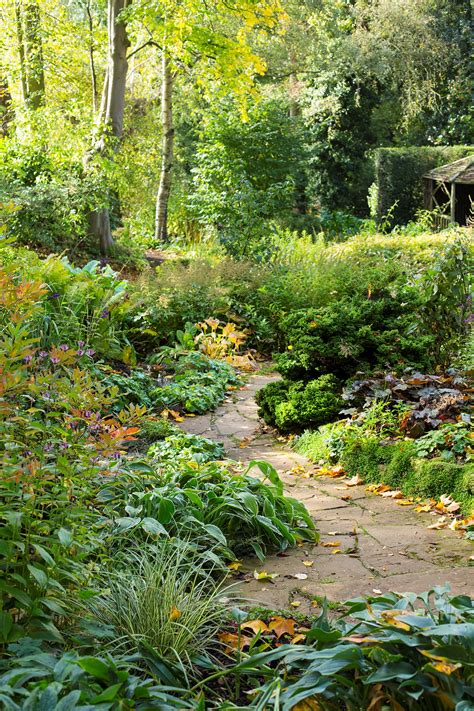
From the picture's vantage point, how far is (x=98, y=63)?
19609 millimetres

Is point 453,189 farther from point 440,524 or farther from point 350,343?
point 440,524

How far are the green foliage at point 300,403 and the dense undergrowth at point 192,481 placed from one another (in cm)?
2

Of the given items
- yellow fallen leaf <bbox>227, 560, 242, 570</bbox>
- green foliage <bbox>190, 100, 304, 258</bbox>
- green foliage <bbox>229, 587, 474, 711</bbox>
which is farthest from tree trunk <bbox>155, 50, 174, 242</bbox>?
green foliage <bbox>229, 587, 474, 711</bbox>

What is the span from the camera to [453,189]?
18.0m

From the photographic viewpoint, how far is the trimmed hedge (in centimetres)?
2117

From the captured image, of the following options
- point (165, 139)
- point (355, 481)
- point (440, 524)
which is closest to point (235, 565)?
point (440, 524)

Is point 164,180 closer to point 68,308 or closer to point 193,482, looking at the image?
point 68,308

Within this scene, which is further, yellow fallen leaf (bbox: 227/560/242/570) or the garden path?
yellow fallen leaf (bbox: 227/560/242/570)

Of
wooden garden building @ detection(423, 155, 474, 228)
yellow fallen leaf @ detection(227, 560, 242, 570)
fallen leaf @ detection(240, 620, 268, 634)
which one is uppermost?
wooden garden building @ detection(423, 155, 474, 228)

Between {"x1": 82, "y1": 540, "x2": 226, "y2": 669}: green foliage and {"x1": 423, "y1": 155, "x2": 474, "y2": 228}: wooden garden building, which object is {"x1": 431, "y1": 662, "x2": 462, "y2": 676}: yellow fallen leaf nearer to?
{"x1": 82, "y1": 540, "x2": 226, "y2": 669}: green foliage

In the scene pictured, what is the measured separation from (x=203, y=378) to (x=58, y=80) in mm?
12809

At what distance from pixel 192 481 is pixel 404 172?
61.9 ft

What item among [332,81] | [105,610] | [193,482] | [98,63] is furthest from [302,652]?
[332,81]

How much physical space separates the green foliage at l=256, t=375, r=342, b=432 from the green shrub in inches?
6.7
